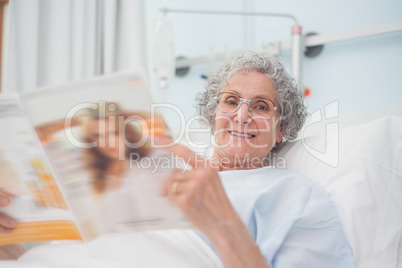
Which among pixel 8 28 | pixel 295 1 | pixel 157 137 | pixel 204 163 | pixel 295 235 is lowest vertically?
pixel 295 235

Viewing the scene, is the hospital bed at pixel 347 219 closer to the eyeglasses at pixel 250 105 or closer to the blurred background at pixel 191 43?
the eyeglasses at pixel 250 105

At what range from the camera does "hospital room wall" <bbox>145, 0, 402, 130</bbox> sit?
6.30 ft

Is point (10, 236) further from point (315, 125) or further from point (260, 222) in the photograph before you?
point (315, 125)

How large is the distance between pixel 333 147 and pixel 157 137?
0.70m

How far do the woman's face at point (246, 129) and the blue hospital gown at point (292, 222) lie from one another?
0.45 feet

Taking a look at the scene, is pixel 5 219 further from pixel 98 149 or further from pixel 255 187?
pixel 255 187

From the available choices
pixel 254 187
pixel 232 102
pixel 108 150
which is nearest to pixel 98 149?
pixel 108 150

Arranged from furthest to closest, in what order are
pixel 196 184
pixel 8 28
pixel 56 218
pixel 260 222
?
pixel 8 28, pixel 260 222, pixel 56 218, pixel 196 184

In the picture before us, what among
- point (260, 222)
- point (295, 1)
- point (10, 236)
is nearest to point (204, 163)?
Answer: point (260, 222)

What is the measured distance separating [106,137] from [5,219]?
1.24 feet

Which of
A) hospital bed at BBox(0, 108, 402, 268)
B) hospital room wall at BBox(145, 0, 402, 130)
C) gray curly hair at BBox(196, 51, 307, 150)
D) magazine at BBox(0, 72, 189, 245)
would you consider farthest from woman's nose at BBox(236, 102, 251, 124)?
hospital room wall at BBox(145, 0, 402, 130)

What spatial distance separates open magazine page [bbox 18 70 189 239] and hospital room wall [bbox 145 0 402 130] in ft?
4.77

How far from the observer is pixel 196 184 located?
708 mm

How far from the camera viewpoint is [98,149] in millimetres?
750
